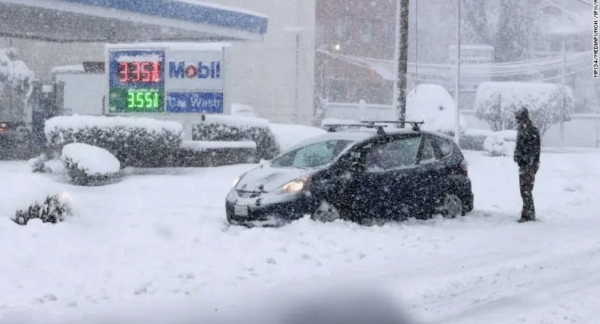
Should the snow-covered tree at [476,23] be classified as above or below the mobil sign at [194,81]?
above

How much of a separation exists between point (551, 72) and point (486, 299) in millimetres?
62103

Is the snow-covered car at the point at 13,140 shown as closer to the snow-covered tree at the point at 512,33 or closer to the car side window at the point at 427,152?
the car side window at the point at 427,152

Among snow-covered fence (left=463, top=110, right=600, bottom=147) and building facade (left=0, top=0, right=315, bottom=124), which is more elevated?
building facade (left=0, top=0, right=315, bottom=124)

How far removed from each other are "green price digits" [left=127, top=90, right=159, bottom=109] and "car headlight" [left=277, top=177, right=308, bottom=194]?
12626mm

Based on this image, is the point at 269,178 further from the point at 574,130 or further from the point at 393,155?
the point at 574,130

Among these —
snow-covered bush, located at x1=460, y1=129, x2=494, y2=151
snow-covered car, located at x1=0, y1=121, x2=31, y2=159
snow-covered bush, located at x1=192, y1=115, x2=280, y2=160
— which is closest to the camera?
snow-covered bush, located at x1=192, y1=115, x2=280, y2=160

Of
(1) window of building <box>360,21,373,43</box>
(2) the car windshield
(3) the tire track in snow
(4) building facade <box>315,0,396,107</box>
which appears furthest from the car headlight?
(1) window of building <box>360,21,373,43</box>

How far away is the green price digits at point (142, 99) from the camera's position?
25875 millimetres

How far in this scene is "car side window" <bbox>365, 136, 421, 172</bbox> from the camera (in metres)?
14.9

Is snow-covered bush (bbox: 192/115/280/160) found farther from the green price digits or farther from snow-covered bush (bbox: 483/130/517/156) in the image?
snow-covered bush (bbox: 483/130/517/156)

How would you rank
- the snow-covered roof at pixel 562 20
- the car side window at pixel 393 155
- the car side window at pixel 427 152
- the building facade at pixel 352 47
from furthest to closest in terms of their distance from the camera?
the snow-covered roof at pixel 562 20, the building facade at pixel 352 47, the car side window at pixel 427 152, the car side window at pixel 393 155

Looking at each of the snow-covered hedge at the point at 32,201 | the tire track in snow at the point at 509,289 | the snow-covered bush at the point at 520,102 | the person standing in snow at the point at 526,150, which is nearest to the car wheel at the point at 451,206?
the person standing in snow at the point at 526,150

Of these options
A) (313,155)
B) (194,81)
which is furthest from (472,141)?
(313,155)

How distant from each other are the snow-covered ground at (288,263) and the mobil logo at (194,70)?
356 inches
